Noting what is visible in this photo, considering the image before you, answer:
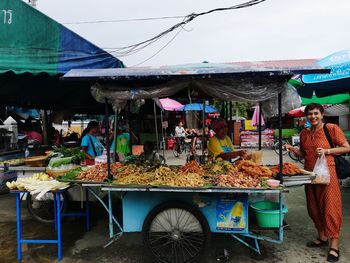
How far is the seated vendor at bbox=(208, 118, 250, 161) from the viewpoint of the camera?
15.7 ft

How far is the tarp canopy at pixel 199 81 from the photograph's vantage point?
3.33 metres

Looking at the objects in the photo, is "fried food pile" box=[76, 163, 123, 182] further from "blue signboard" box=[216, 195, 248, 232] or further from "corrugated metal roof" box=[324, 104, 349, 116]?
"corrugated metal roof" box=[324, 104, 349, 116]

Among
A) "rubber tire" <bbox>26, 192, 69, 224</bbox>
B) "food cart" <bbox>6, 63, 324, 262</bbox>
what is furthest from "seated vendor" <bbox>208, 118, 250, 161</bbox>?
"rubber tire" <bbox>26, 192, 69, 224</bbox>

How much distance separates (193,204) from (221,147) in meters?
1.49

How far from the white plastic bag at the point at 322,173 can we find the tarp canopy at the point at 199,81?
1.04 m

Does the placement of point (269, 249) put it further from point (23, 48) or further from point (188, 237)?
point (23, 48)

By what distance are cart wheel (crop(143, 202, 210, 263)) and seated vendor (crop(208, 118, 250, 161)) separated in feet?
4.72

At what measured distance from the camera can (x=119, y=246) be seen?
436 cm

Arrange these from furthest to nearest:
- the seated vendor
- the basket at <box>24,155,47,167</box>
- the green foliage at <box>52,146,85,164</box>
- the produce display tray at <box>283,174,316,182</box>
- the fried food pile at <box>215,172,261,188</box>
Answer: the basket at <box>24,155,47,167</box>
the green foliage at <box>52,146,85,164</box>
the seated vendor
the produce display tray at <box>283,174,316,182</box>
the fried food pile at <box>215,172,261,188</box>

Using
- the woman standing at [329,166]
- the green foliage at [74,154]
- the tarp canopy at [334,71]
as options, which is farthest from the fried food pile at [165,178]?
the tarp canopy at [334,71]

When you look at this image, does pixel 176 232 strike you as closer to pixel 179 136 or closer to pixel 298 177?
pixel 298 177

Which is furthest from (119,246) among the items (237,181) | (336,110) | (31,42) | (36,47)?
(336,110)

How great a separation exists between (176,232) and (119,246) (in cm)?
117

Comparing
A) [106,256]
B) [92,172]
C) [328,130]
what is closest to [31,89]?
[92,172]
